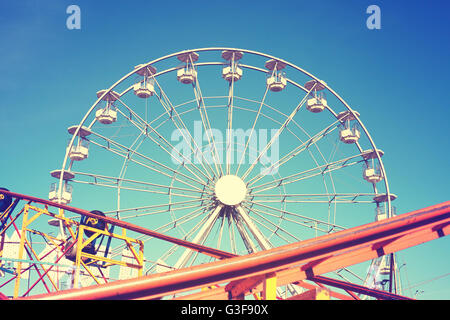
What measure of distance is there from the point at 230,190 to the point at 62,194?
688 cm

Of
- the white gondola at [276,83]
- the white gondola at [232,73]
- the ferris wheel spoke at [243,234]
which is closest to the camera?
the ferris wheel spoke at [243,234]

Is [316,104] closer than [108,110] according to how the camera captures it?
No

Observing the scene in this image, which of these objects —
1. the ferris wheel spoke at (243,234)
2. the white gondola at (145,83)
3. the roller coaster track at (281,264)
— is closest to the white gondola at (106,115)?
the white gondola at (145,83)

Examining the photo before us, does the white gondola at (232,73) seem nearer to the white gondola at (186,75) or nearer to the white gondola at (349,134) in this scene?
the white gondola at (186,75)

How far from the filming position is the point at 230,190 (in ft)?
66.3

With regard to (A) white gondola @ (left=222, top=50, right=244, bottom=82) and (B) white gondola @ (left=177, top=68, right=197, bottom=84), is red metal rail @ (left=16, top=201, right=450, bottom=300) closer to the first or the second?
(B) white gondola @ (left=177, top=68, right=197, bottom=84)

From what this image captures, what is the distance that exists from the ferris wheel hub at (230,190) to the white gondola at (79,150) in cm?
587

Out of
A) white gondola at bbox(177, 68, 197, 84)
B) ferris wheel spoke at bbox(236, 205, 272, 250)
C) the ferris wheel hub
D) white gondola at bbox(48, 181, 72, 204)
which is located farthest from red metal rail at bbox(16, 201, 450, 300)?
white gondola at bbox(177, 68, 197, 84)

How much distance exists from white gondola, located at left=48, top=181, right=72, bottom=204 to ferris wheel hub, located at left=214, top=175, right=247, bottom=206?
6.07 meters

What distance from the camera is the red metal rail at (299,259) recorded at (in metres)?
3.38

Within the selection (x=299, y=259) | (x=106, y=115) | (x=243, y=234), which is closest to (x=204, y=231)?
(x=243, y=234)

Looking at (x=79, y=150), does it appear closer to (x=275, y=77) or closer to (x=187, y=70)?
(x=187, y=70)

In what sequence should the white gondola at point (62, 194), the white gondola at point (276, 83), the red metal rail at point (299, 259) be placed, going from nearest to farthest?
the red metal rail at point (299, 259) < the white gondola at point (62, 194) < the white gondola at point (276, 83)
